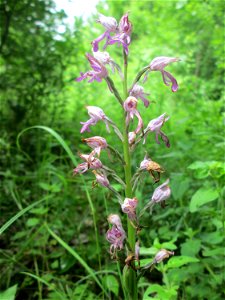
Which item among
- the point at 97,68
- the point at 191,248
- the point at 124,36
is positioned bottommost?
the point at 191,248

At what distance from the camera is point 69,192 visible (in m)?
2.87

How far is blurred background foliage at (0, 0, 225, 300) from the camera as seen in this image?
6.15ft

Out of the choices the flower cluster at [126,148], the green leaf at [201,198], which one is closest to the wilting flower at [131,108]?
the flower cluster at [126,148]

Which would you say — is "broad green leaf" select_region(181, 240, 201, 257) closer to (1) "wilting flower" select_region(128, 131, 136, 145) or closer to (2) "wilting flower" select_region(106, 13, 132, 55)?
(1) "wilting flower" select_region(128, 131, 136, 145)

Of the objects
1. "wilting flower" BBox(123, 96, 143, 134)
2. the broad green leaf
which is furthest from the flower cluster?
the broad green leaf

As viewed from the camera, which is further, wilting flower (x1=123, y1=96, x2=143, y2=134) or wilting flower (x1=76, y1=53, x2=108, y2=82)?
wilting flower (x1=76, y1=53, x2=108, y2=82)

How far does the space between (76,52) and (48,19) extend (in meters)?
0.56

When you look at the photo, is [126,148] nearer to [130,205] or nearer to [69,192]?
[130,205]

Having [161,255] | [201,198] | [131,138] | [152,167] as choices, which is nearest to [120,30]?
[131,138]

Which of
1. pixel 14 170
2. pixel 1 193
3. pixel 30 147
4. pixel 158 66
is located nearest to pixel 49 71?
pixel 30 147

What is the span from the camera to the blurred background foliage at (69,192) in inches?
73.9

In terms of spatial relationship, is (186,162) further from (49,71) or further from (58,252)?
(49,71)

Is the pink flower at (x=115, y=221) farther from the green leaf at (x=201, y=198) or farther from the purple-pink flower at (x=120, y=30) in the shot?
the purple-pink flower at (x=120, y=30)

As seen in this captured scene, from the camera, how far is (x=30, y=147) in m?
3.68
